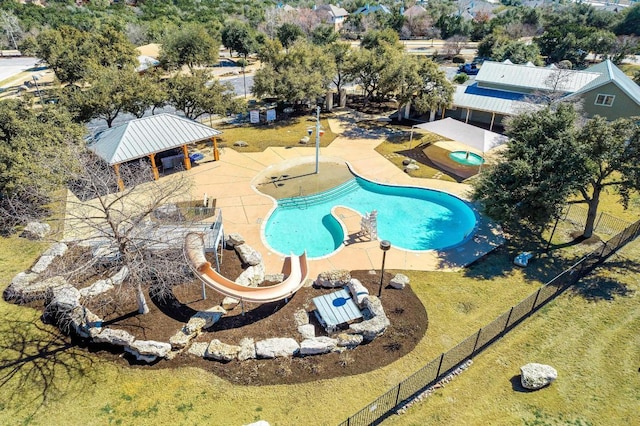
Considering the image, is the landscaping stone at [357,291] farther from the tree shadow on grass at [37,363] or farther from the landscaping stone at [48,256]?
the landscaping stone at [48,256]

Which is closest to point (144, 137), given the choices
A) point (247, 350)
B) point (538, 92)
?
point (247, 350)

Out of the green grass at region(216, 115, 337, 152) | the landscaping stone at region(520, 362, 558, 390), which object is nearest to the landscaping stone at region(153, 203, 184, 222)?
the green grass at region(216, 115, 337, 152)

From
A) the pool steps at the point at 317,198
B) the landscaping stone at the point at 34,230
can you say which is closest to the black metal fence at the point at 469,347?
the pool steps at the point at 317,198

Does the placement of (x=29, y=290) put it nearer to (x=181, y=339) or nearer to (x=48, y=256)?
(x=48, y=256)

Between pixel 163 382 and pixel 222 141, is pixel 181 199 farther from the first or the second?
pixel 163 382

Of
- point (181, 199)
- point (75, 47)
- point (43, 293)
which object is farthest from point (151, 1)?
point (43, 293)

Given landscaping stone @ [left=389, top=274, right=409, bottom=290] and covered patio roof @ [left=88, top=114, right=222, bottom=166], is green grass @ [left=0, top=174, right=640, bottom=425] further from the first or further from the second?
covered patio roof @ [left=88, top=114, right=222, bottom=166]
